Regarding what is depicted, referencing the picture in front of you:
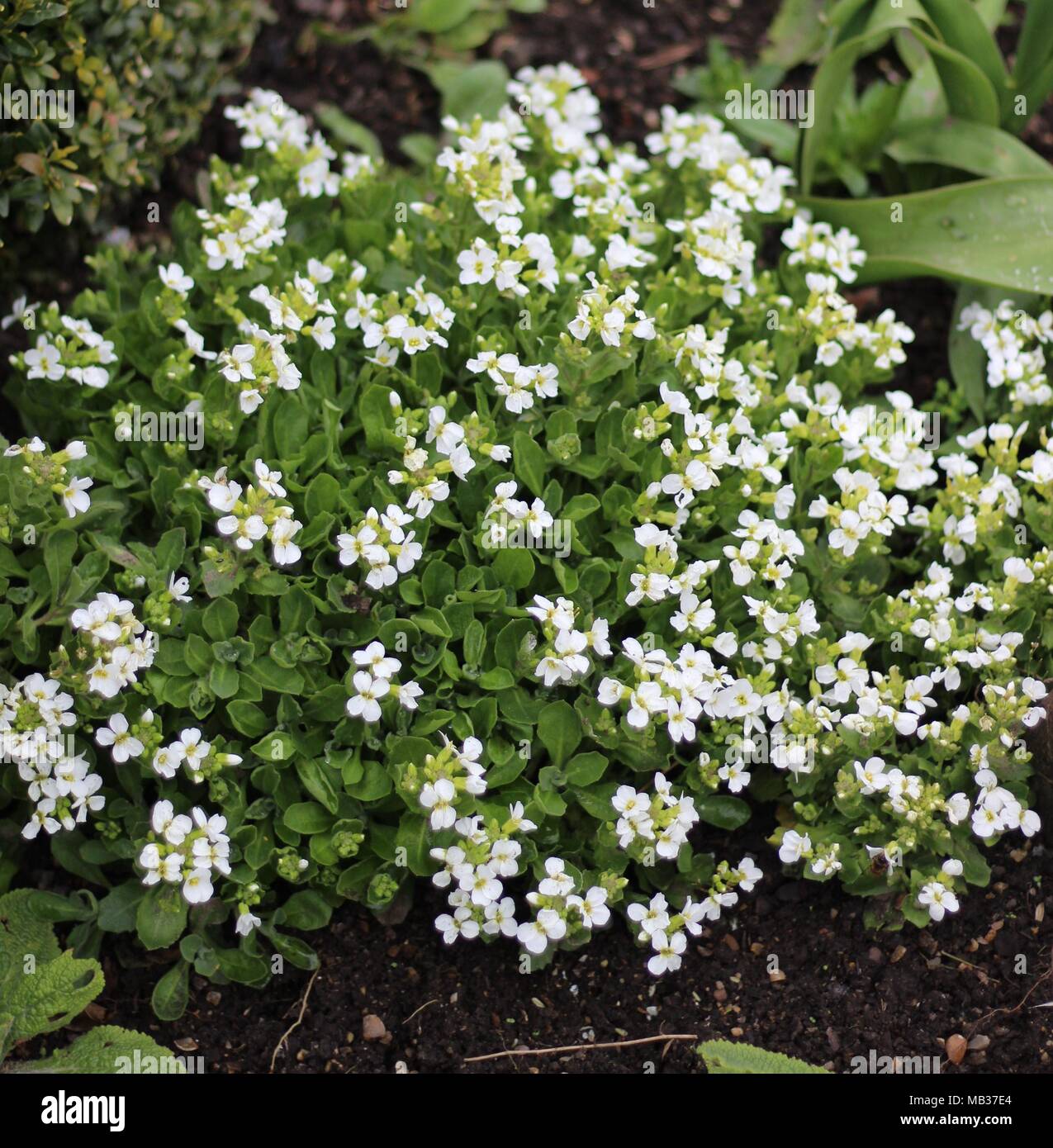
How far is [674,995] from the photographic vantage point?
367 cm

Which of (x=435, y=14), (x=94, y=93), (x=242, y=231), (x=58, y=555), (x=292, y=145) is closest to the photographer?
(x=58, y=555)

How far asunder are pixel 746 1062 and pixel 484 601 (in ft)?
4.51

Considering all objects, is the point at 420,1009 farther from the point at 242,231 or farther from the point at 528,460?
the point at 242,231

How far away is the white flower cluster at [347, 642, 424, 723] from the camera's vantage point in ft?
11.0

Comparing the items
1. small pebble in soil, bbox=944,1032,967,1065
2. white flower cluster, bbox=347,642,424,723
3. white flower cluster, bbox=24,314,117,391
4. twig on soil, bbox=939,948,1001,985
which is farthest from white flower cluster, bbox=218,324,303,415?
small pebble in soil, bbox=944,1032,967,1065

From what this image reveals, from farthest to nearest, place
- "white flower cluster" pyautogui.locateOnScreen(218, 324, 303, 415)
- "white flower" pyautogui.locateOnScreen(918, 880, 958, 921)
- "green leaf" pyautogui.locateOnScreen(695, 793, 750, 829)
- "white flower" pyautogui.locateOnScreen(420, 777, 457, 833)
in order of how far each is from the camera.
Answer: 1. "green leaf" pyautogui.locateOnScreen(695, 793, 750, 829)
2. "white flower cluster" pyautogui.locateOnScreen(218, 324, 303, 415)
3. "white flower" pyautogui.locateOnScreen(918, 880, 958, 921)
4. "white flower" pyautogui.locateOnScreen(420, 777, 457, 833)

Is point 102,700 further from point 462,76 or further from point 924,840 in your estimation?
point 462,76

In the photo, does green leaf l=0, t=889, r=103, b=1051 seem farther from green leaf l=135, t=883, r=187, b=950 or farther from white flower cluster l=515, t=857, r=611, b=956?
white flower cluster l=515, t=857, r=611, b=956

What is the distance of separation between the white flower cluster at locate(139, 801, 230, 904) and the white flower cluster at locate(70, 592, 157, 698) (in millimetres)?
336

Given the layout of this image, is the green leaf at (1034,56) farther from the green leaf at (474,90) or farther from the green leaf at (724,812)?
the green leaf at (724,812)

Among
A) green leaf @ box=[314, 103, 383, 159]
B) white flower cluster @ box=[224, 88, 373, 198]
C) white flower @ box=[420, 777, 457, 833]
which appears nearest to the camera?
white flower @ box=[420, 777, 457, 833]

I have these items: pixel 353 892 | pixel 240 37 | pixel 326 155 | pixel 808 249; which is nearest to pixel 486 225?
pixel 326 155

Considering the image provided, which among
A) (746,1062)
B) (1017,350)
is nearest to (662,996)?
(746,1062)

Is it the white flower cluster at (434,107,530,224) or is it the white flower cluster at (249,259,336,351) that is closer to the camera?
the white flower cluster at (249,259,336,351)
